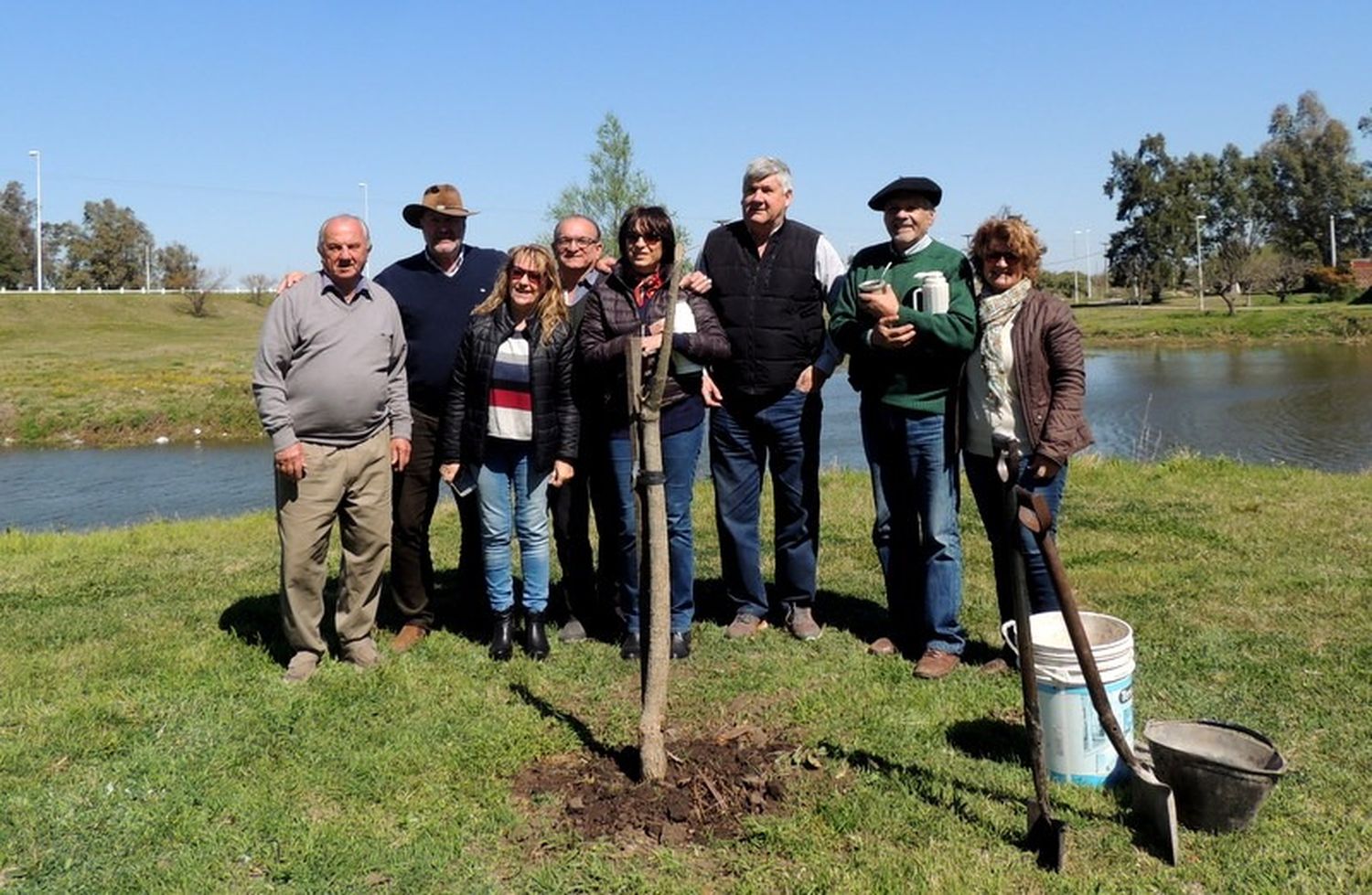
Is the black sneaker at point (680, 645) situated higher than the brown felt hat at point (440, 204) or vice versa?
the brown felt hat at point (440, 204)

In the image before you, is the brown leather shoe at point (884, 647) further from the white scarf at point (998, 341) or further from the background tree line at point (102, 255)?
the background tree line at point (102, 255)

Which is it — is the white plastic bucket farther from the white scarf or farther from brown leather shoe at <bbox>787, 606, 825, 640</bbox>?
brown leather shoe at <bbox>787, 606, 825, 640</bbox>

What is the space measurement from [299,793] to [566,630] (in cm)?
196

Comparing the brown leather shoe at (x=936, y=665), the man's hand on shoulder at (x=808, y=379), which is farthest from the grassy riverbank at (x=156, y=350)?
the brown leather shoe at (x=936, y=665)

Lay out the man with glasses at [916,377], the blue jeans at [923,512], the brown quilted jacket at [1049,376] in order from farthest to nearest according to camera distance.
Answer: the blue jeans at [923,512] < the man with glasses at [916,377] < the brown quilted jacket at [1049,376]

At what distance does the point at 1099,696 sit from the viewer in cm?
349

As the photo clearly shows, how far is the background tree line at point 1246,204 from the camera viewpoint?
74.2 meters

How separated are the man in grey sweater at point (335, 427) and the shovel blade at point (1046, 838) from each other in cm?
331

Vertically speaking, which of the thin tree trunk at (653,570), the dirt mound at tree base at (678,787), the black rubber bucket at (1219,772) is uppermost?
the thin tree trunk at (653,570)

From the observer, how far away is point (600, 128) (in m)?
40.2

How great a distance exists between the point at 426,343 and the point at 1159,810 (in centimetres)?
395

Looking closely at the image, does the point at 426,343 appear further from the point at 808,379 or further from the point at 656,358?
the point at 808,379

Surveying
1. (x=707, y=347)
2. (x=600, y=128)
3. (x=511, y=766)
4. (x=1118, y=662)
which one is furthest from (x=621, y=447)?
(x=600, y=128)

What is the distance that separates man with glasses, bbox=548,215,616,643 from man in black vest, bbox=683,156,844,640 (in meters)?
0.60
